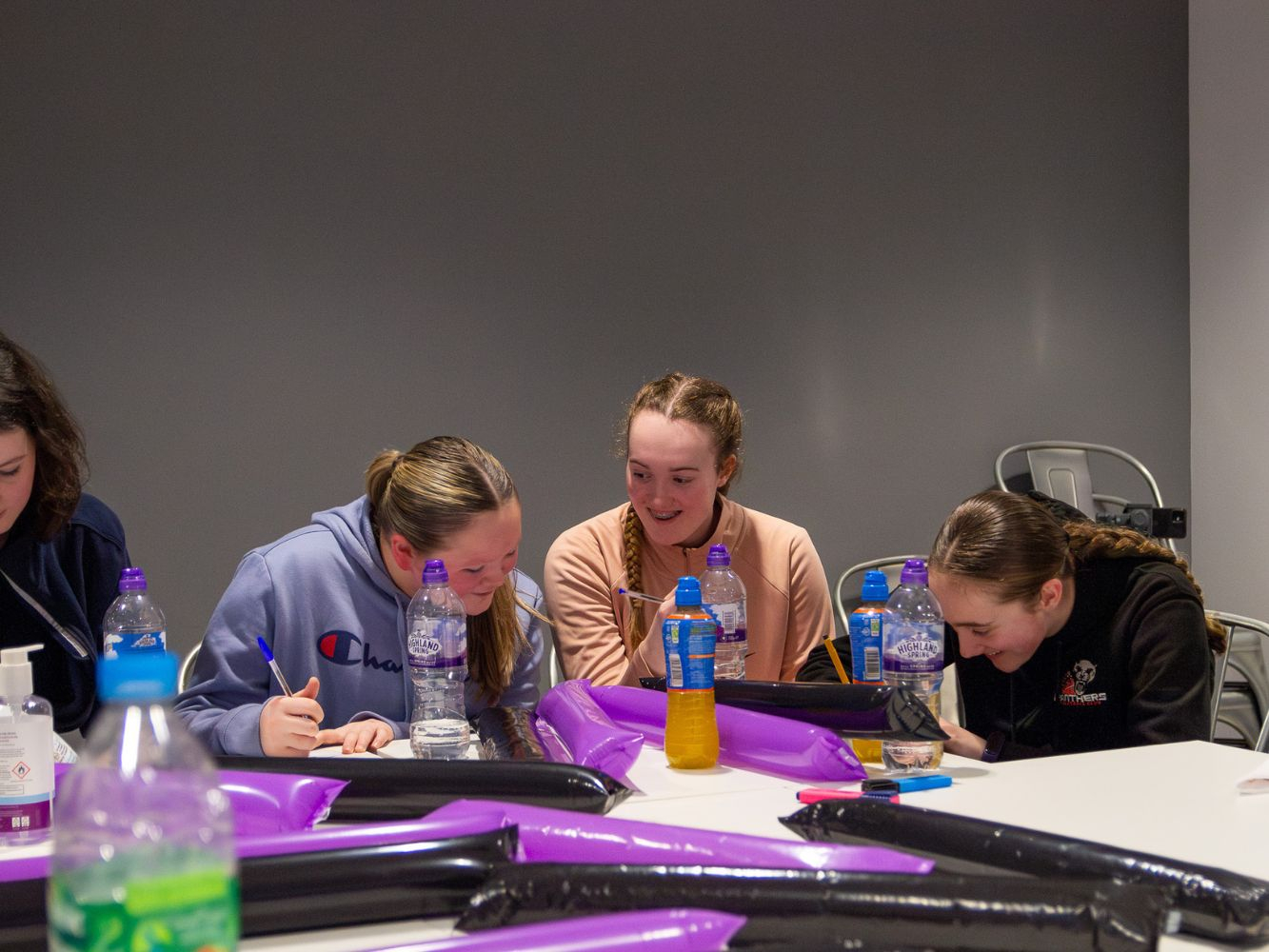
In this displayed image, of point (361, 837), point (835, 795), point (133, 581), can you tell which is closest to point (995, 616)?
point (835, 795)

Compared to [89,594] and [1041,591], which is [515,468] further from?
[1041,591]

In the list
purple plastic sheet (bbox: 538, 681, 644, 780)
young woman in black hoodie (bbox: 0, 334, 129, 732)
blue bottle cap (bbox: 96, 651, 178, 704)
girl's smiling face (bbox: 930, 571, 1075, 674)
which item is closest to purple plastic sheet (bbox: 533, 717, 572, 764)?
purple plastic sheet (bbox: 538, 681, 644, 780)

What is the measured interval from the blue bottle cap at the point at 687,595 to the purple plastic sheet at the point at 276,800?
58cm

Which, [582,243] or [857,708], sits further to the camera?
[582,243]

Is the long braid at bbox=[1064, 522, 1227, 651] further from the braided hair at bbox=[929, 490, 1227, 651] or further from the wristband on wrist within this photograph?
the wristband on wrist

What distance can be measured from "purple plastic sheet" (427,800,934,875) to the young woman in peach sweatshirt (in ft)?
4.15

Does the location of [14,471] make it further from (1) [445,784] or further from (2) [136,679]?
(2) [136,679]

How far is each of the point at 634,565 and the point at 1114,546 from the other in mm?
1012

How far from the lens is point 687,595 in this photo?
1802 millimetres

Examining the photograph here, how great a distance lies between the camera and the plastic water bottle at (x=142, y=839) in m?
0.72

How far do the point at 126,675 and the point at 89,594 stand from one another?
1.67 m

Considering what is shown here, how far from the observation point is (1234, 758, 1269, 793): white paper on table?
1486 millimetres

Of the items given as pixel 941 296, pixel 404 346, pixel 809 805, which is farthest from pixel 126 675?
pixel 941 296

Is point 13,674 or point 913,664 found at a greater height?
point 13,674
